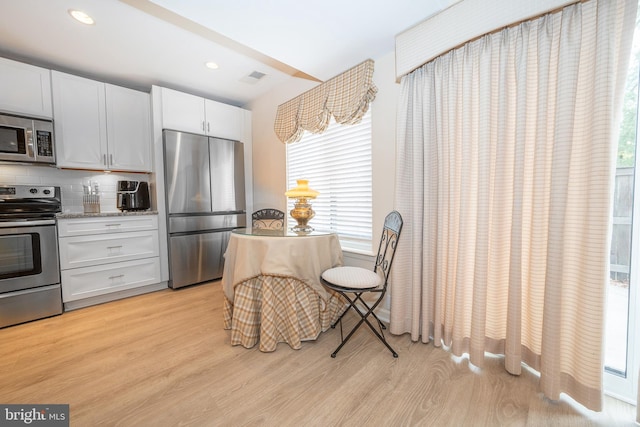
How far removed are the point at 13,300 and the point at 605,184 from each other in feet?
14.2

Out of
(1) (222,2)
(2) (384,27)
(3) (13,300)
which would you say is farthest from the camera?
(3) (13,300)

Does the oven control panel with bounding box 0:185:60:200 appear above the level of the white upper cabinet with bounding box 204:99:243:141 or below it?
below

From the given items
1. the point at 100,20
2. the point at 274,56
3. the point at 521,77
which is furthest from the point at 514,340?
the point at 100,20

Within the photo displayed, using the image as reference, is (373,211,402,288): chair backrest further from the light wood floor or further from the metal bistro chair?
the light wood floor

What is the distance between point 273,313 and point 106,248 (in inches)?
88.2

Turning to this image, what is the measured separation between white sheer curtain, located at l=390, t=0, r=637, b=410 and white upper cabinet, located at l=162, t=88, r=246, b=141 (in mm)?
2532

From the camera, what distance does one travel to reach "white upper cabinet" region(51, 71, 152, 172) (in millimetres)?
2582

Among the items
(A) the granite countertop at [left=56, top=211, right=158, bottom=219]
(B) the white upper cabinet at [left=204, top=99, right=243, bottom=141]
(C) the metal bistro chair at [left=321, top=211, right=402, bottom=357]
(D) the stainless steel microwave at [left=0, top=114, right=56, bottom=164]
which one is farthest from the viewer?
(B) the white upper cabinet at [left=204, top=99, right=243, bottom=141]

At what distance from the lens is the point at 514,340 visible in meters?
1.47

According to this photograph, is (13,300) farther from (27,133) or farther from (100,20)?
(100,20)

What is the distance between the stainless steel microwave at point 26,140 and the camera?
229 cm

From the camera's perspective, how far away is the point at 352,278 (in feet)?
5.79

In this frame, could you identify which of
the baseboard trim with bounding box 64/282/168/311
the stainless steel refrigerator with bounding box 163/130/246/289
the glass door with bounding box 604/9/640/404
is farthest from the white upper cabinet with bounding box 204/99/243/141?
the glass door with bounding box 604/9/640/404

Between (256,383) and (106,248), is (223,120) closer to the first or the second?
(106,248)
